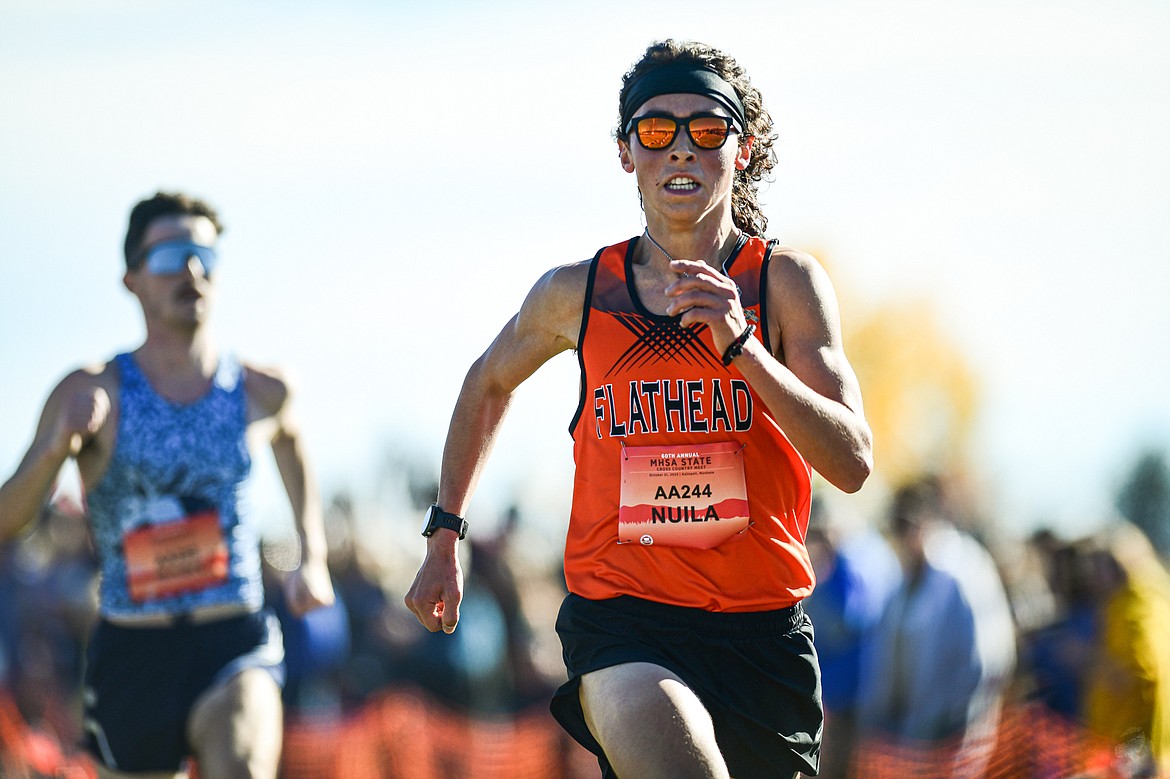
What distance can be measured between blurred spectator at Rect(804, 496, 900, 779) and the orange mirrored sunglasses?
5942 mm

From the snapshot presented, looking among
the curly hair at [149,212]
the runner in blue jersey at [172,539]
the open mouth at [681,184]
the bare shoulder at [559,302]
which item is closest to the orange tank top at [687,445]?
the bare shoulder at [559,302]

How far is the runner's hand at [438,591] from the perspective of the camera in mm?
4582

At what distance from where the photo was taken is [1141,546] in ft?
28.9

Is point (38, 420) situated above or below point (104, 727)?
above

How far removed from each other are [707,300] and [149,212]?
3.46m

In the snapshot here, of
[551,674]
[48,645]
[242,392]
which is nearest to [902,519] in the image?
[551,674]

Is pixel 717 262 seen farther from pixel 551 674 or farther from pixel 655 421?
pixel 551 674

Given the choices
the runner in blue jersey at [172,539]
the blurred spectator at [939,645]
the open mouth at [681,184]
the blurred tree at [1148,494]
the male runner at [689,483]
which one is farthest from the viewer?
the blurred tree at [1148,494]

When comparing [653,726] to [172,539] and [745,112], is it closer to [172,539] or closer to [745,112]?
[745,112]

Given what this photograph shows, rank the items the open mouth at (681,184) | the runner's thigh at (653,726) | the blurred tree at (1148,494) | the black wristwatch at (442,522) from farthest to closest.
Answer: the blurred tree at (1148,494), the black wristwatch at (442,522), the open mouth at (681,184), the runner's thigh at (653,726)

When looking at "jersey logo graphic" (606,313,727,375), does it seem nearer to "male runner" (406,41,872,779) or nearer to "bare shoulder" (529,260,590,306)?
"male runner" (406,41,872,779)

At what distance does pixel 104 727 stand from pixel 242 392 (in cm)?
145

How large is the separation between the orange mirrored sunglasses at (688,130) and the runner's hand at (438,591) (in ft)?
4.64

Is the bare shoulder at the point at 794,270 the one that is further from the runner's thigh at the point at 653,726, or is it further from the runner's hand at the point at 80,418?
the runner's hand at the point at 80,418
